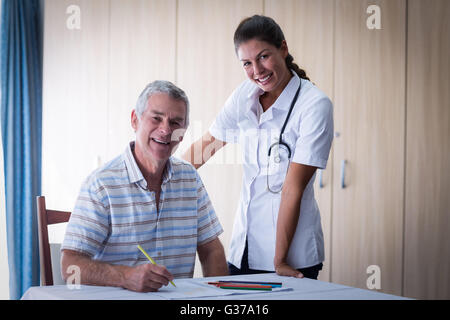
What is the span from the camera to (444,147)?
2.66 m

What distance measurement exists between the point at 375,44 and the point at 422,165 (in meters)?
Answer: 0.71

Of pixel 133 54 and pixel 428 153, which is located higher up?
pixel 133 54

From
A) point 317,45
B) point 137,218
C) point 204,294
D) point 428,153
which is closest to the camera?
point 204,294

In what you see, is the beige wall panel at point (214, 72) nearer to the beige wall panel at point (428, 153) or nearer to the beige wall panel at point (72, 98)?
the beige wall panel at point (72, 98)

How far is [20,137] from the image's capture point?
3.35 meters

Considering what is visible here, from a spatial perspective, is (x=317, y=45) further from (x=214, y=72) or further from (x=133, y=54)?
(x=133, y=54)

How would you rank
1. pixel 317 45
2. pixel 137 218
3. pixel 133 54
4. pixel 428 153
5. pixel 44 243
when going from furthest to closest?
1. pixel 133 54
2. pixel 317 45
3. pixel 428 153
4. pixel 44 243
5. pixel 137 218

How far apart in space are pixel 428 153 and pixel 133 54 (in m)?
1.90

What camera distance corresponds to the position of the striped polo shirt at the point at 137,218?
1.39 meters

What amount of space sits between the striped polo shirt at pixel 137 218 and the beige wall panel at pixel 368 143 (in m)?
1.34

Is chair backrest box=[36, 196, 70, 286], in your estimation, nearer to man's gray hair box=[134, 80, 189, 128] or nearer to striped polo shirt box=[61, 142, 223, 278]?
striped polo shirt box=[61, 142, 223, 278]

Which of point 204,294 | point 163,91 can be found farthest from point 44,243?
point 204,294

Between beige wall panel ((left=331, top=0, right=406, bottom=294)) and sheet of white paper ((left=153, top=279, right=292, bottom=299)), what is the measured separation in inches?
64.8

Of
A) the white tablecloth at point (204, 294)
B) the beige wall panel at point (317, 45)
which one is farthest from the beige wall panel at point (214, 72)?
the white tablecloth at point (204, 294)
